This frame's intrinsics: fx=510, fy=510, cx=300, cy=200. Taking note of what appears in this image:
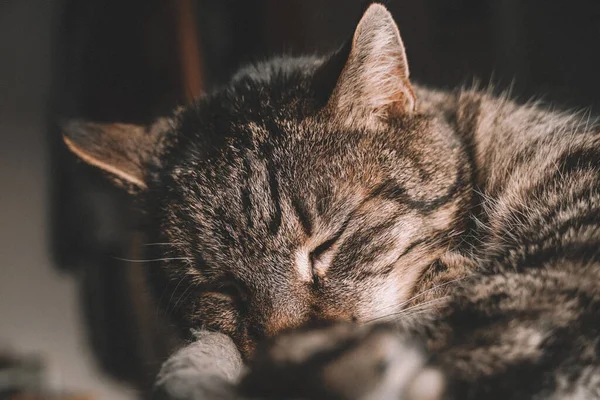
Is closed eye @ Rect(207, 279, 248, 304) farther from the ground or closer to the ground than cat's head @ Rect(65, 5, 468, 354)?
closer to the ground

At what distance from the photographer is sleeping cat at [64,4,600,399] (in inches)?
25.6

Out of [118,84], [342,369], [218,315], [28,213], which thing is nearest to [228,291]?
[218,315]

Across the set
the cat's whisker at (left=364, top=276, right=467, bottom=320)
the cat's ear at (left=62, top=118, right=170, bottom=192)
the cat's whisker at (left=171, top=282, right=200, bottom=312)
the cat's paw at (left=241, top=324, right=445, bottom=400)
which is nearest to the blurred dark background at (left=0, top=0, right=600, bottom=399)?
the cat's ear at (left=62, top=118, right=170, bottom=192)

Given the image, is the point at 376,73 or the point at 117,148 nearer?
the point at 376,73

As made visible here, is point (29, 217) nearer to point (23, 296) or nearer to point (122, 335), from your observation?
point (23, 296)

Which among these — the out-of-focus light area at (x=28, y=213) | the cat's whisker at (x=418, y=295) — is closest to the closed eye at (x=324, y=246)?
the cat's whisker at (x=418, y=295)

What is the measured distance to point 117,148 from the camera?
1164 mm

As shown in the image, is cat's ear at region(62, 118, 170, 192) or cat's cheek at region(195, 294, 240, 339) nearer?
cat's cheek at region(195, 294, 240, 339)

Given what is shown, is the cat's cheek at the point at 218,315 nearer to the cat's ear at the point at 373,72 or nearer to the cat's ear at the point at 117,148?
the cat's ear at the point at 117,148

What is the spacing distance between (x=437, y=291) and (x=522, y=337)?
0.27m

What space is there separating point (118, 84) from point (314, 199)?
102 cm

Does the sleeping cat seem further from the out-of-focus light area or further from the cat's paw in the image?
the out-of-focus light area

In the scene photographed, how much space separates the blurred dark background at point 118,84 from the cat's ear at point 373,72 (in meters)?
0.37

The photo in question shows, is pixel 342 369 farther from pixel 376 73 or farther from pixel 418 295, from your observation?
pixel 376 73
